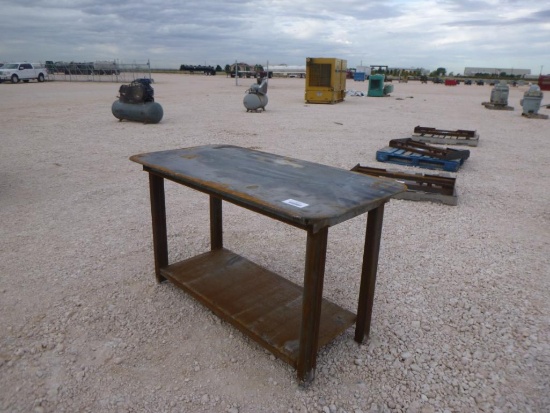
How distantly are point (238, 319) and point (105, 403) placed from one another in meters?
0.83

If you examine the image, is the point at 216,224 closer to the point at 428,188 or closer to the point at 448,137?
the point at 428,188

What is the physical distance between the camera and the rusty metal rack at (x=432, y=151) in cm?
657

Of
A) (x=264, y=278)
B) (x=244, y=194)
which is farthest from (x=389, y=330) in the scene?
(x=244, y=194)

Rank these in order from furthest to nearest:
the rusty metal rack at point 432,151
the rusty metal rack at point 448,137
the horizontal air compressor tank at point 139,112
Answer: the horizontal air compressor tank at point 139,112, the rusty metal rack at point 448,137, the rusty metal rack at point 432,151

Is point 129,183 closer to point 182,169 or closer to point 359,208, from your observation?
point 182,169

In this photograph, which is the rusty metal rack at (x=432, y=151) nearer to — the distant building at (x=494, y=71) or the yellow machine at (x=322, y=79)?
the yellow machine at (x=322, y=79)

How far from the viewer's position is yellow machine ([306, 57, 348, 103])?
16.3 meters

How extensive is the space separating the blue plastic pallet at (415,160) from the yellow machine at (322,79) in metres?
10.3

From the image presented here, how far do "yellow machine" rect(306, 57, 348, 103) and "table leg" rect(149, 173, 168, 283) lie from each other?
14.8 m

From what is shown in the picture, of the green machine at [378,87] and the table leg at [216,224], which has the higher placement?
the green machine at [378,87]

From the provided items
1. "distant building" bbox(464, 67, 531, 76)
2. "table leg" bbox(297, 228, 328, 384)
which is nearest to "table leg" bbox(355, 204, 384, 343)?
"table leg" bbox(297, 228, 328, 384)

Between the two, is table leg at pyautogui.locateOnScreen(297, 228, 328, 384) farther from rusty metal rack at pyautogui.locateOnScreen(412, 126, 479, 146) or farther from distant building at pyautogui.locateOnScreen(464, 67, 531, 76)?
distant building at pyautogui.locateOnScreen(464, 67, 531, 76)

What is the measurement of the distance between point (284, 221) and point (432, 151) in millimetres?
5878

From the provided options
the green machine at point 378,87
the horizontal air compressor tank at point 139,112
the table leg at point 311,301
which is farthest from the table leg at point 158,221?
the green machine at point 378,87
